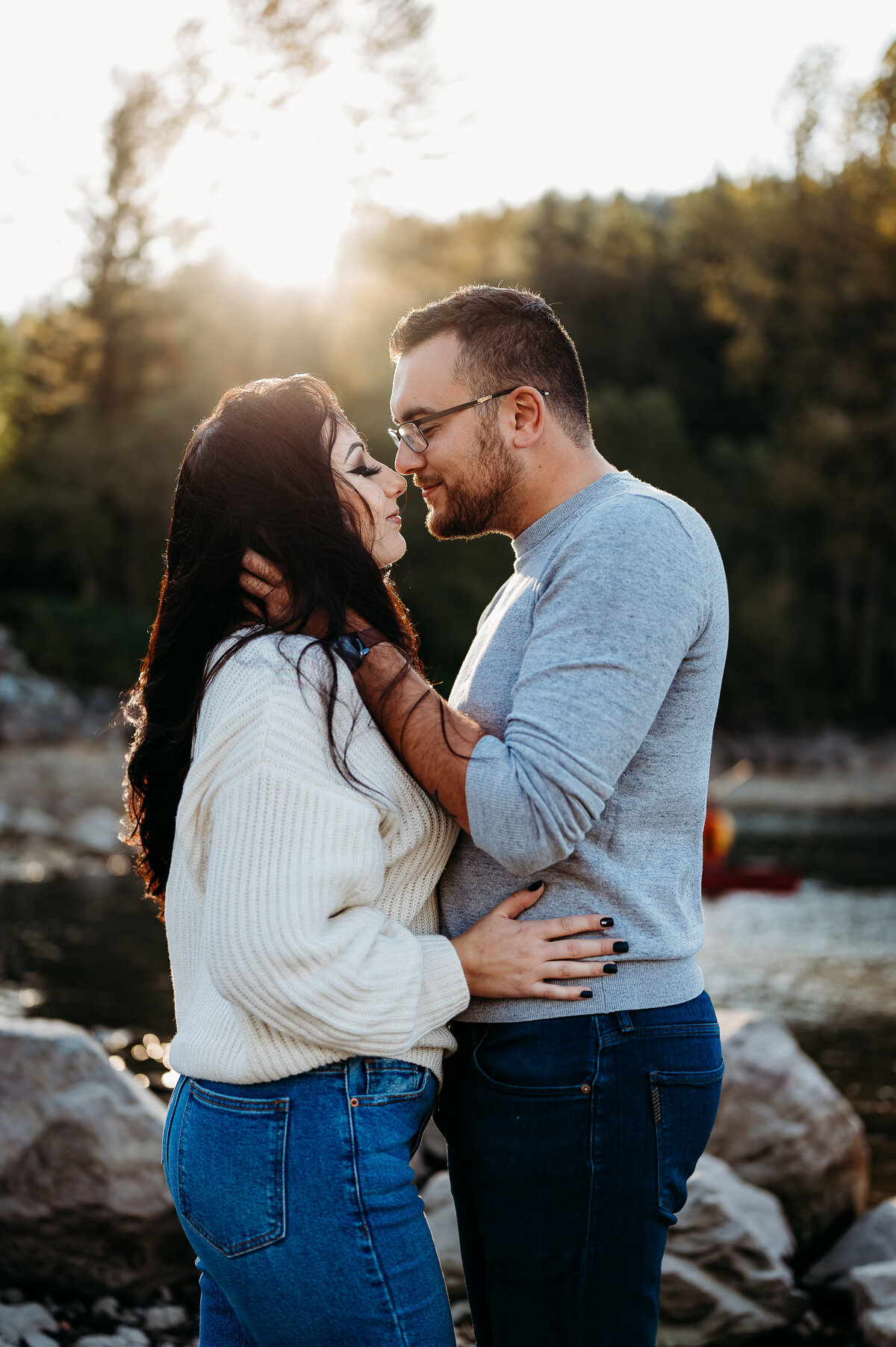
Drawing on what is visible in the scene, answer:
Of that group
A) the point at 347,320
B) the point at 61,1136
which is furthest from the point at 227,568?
the point at 347,320

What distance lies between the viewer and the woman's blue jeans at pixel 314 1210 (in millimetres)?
1440

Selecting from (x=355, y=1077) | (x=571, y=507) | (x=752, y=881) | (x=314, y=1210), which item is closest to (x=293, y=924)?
(x=355, y=1077)

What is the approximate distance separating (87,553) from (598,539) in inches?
872

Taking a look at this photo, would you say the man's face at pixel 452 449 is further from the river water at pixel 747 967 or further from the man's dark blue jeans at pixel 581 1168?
the river water at pixel 747 967

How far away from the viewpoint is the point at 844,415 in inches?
1067

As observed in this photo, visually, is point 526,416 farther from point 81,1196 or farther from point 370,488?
point 81,1196

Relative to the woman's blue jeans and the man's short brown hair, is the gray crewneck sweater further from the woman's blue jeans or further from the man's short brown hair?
the woman's blue jeans

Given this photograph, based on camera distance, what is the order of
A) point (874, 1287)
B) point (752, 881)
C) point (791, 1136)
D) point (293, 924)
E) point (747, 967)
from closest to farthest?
point (293, 924) → point (874, 1287) → point (791, 1136) → point (747, 967) → point (752, 881)

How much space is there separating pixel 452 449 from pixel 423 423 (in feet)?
0.21

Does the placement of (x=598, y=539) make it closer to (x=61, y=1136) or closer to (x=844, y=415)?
(x=61, y=1136)

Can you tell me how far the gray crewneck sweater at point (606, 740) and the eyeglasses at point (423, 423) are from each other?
0.67 feet

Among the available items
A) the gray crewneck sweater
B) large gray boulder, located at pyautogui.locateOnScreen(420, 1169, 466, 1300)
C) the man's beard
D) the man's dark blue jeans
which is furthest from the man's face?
large gray boulder, located at pyautogui.locateOnScreen(420, 1169, 466, 1300)

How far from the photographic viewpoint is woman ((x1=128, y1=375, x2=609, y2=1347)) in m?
1.44

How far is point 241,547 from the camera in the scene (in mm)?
1626
